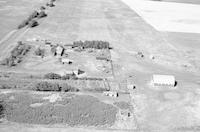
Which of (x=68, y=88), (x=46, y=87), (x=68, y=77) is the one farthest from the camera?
(x=68, y=77)

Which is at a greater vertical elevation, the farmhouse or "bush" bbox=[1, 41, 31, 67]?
"bush" bbox=[1, 41, 31, 67]

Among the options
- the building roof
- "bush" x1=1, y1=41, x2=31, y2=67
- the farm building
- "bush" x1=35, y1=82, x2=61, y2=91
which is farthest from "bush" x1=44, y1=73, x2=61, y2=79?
the farm building

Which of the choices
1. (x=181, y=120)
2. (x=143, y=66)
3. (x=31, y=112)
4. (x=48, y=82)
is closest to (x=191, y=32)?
(x=143, y=66)

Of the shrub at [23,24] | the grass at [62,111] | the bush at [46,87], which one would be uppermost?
the shrub at [23,24]

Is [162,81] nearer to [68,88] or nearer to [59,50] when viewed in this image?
[68,88]

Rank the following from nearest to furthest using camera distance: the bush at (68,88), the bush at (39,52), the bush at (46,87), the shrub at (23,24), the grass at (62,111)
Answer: the grass at (62,111) < the bush at (46,87) < the bush at (68,88) < the bush at (39,52) < the shrub at (23,24)

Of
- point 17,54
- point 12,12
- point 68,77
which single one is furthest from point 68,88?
point 12,12

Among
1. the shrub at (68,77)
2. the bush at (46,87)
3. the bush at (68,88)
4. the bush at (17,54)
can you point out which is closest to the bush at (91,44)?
the bush at (17,54)

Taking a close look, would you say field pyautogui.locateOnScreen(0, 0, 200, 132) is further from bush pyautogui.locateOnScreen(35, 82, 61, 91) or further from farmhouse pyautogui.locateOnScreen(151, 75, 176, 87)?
farmhouse pyautogui.locateOnScreen(151, 75, 176, 87)

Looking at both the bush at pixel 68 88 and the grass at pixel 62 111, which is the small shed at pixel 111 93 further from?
the bush at pixel 68 88
